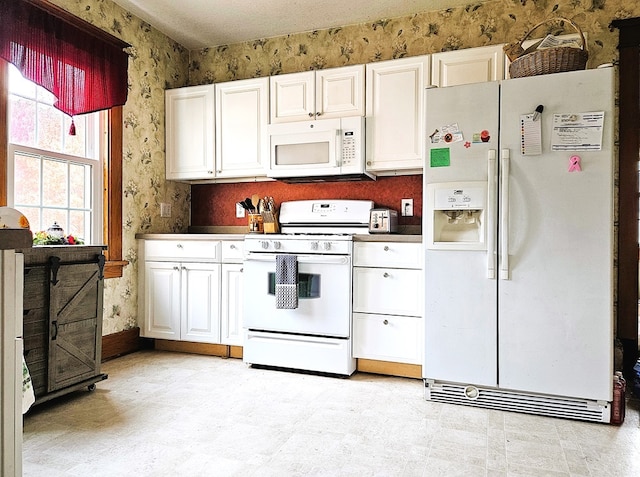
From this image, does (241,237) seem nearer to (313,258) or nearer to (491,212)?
(313,258)

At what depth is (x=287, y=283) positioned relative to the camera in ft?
9.92

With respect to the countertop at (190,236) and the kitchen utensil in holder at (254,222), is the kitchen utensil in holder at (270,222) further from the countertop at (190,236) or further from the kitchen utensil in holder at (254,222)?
the countertop at (190,236)

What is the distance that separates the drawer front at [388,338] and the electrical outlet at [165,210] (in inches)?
75.4

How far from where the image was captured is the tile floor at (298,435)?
1.82 meters

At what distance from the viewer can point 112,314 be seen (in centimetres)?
338

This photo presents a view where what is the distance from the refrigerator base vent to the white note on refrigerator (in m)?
1.29

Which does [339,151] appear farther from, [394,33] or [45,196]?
[45,196]

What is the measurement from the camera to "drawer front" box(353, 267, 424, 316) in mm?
2881

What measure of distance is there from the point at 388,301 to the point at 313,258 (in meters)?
0.56

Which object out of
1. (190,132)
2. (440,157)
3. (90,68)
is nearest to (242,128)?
(190,132)

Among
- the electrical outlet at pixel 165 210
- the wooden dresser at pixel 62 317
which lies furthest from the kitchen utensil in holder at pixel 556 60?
the electrical outlet at pixel 165 210

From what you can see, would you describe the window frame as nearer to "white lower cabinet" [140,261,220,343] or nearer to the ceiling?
"white lower cabinet" [140,261,220,343]

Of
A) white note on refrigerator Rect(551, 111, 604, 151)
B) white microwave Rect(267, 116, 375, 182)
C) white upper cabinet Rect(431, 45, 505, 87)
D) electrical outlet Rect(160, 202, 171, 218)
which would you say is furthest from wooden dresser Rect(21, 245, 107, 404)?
white note on refrigerator Rect(551, 111, 604, 151)

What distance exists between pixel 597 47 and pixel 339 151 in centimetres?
183
